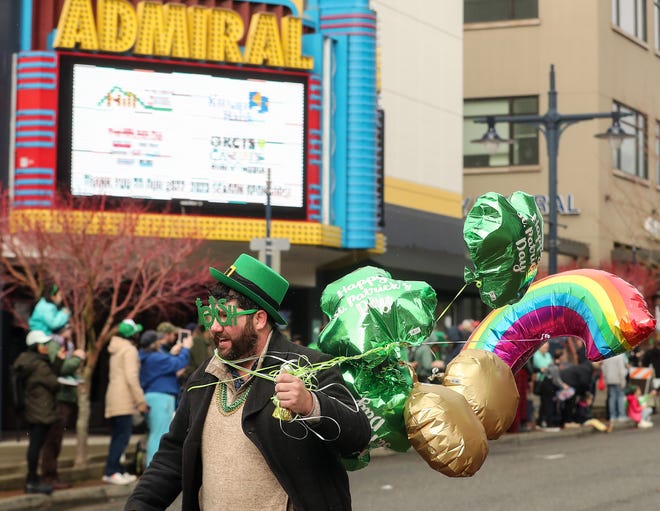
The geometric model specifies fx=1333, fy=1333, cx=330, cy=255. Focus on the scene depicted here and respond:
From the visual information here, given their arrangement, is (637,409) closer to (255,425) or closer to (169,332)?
(169,332)

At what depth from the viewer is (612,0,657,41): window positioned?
4294 cm

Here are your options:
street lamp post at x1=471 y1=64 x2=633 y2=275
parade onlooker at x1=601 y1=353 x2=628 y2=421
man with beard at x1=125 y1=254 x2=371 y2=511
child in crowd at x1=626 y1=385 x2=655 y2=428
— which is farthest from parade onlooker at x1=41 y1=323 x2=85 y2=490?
child in crowd at x1=626 y1=385 x2=655 y2=428

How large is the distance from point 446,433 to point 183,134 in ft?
57.8

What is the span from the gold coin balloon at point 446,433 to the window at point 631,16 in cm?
3948

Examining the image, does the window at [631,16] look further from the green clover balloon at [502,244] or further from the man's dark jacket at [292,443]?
the man's dark jacket at [292,443]

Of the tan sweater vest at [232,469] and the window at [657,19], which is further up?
the window at [657,19]

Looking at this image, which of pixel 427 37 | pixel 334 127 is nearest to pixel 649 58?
pixel 427 37

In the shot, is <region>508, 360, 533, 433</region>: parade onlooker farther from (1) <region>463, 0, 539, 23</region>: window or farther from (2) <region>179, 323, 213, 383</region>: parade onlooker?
(1) <region>463, 0, 539, 23</region>: window

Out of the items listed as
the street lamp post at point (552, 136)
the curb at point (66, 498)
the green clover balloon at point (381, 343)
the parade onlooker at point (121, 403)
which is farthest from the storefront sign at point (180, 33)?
the green clover balloon at point (381, 343)

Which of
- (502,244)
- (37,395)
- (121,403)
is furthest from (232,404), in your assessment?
(121,403)

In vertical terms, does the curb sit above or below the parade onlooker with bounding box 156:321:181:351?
below

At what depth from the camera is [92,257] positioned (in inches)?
699

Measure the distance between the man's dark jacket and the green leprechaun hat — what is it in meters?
0.14

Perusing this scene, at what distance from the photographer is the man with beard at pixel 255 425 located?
456cm
